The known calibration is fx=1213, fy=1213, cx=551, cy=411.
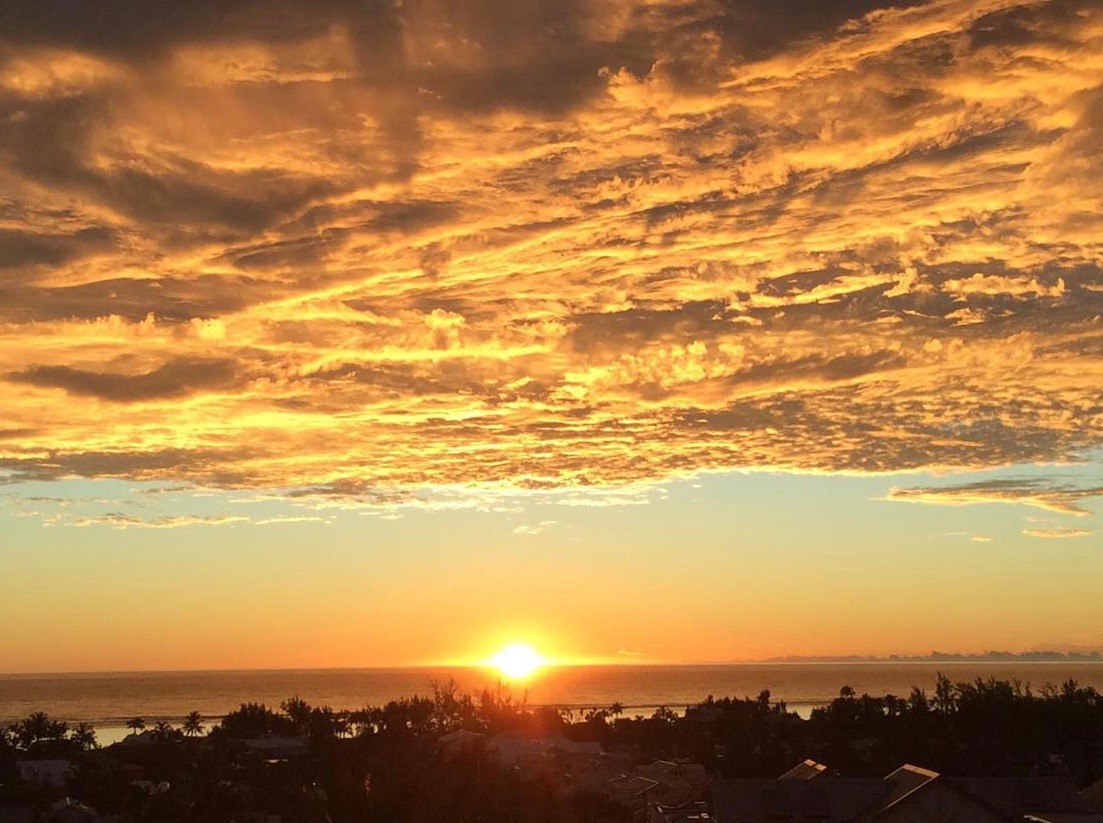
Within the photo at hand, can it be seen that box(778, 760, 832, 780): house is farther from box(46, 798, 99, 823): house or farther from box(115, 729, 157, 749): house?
box(115, 729, 157, 749): house

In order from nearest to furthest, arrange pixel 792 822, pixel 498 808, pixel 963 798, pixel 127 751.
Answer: pixel 963 798 < pixel 792 822 < pixel 498 808 < pixel 127 751

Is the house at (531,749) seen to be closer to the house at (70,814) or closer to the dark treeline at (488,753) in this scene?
the dark treeline at (488,753)

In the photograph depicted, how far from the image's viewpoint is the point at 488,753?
223 ft

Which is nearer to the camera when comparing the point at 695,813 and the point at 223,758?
the point at 695,813

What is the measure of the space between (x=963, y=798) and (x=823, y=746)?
1714 inches

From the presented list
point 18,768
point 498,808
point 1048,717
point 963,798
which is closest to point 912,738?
point 1048,717

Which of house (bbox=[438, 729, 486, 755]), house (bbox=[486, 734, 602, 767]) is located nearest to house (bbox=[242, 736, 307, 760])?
house (bbox=[438, 729, 486, 755])

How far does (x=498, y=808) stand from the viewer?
47500 mm

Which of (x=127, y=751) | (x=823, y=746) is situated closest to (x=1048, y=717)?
(x=823, y=746)

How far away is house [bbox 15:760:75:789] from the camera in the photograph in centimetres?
6225

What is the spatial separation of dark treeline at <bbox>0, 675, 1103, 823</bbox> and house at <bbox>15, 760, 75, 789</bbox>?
0.67m

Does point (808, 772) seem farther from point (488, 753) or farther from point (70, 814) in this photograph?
point (70, 814)

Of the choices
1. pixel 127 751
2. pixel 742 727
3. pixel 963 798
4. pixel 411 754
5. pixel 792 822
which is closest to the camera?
pixel 963 798

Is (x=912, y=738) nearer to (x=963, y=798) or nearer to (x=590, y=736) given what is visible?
(x=590, y=736)
